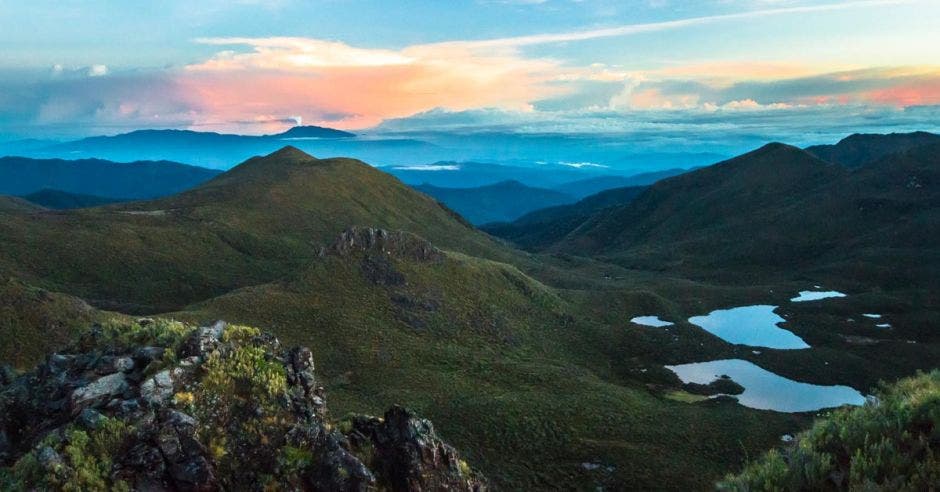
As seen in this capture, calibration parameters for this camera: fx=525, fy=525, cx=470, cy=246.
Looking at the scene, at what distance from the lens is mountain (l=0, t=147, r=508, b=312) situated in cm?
8562

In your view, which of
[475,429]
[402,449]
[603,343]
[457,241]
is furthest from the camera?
[457,241]

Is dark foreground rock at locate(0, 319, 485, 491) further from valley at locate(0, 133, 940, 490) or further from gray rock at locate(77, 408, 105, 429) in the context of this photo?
valley at locate(0, 133, 940, 490)

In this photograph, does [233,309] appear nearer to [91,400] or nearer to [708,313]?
[91,400]

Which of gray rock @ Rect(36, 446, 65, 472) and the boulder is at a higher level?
gray rock @ Rect(36, 446, 65, 472)

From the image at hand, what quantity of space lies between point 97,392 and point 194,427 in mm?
4095

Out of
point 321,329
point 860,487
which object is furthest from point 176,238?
point 860,487

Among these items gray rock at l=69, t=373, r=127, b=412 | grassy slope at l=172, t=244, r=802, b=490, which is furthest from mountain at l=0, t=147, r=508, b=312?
gray rock at l=69, t=373, r=127, b=412

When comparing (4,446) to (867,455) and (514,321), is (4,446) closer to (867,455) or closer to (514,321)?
(867,455)

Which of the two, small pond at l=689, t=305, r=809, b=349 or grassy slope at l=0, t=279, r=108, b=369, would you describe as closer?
grassy slope at l=0, t=279, r=108, b=369

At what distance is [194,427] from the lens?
16719 millimetres

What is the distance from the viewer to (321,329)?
6431 cm

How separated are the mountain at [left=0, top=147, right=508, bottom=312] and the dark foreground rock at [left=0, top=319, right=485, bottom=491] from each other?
6029 cm

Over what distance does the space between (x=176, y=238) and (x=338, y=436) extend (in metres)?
105

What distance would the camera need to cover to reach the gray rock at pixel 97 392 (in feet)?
57.4
